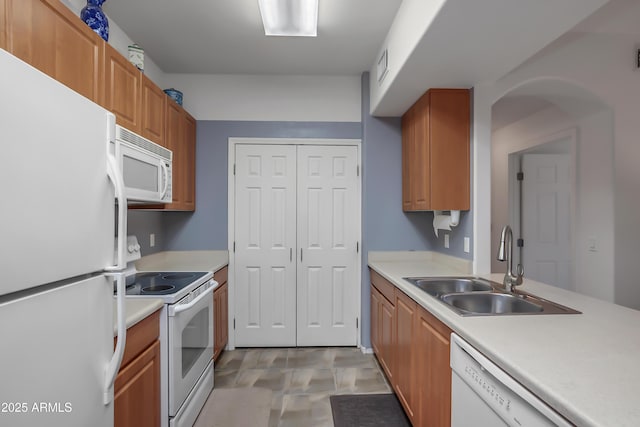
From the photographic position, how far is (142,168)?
1688mm

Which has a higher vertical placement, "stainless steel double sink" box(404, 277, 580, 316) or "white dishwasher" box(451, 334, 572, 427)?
"stainless steel double sink" box(404, 277, 580, 316)

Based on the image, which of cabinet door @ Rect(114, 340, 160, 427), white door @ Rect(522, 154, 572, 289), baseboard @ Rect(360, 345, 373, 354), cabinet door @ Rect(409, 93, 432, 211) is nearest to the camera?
cabinet door @ Rect(114, 340, 160, 427)

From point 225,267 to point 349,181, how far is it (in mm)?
1547

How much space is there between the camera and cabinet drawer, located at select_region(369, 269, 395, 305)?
7.50ft

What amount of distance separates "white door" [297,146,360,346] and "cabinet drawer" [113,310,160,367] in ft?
5.61

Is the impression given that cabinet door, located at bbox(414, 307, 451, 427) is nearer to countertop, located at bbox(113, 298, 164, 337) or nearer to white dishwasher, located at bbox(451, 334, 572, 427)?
white dishwasher, located at bbox(451, 334, 572, 427)

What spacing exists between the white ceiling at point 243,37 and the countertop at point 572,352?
2.01m

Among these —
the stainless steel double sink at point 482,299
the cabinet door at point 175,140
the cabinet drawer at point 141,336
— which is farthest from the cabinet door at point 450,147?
the cabinet door at point 175,140

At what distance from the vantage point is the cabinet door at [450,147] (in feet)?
7.52

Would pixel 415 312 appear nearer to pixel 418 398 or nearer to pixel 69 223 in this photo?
pixel 418 398

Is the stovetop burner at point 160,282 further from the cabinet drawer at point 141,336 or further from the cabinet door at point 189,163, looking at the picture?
the cabinet door at point 189,163

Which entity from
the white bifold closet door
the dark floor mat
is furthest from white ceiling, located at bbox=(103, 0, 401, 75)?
the dark floor mat

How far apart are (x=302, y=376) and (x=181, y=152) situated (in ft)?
7.38

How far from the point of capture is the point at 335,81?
3.16 metres
